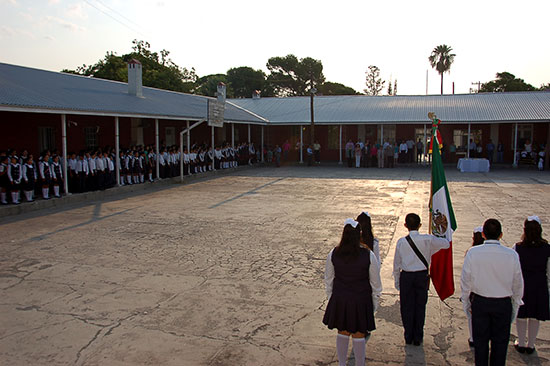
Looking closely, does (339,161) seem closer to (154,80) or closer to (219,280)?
(154,80)

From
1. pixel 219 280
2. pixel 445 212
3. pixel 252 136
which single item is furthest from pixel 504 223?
pixel 252 136

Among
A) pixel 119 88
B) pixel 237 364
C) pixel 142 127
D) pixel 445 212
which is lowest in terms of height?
pixel 237 364

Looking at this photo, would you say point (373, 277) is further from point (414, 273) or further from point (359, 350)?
point (414, 273)

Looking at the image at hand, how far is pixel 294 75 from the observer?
71.3m

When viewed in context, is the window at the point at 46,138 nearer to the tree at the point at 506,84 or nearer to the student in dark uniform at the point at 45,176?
the student in dark uniform at the point at 45,176

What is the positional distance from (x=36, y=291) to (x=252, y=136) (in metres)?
28.0

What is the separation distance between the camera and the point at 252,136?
3403 cm

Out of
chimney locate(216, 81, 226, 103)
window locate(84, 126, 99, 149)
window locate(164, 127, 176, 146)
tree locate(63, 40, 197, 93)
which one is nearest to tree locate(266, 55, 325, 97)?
tree locate(63, 40, 197, 93)

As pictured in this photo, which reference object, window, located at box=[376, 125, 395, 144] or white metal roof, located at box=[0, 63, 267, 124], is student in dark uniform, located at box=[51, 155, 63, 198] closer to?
white metal roof, located at box=[0, 63, 267, 124]

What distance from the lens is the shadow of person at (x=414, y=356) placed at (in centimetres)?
451

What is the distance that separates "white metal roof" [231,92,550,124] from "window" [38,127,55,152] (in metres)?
16.7

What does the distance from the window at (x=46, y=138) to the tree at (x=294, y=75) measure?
5467 centimetres

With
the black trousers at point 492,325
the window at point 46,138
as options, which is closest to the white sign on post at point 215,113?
the window at point 46,138

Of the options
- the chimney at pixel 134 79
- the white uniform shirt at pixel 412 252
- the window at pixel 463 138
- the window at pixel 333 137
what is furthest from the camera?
the window at pixel 333 137
